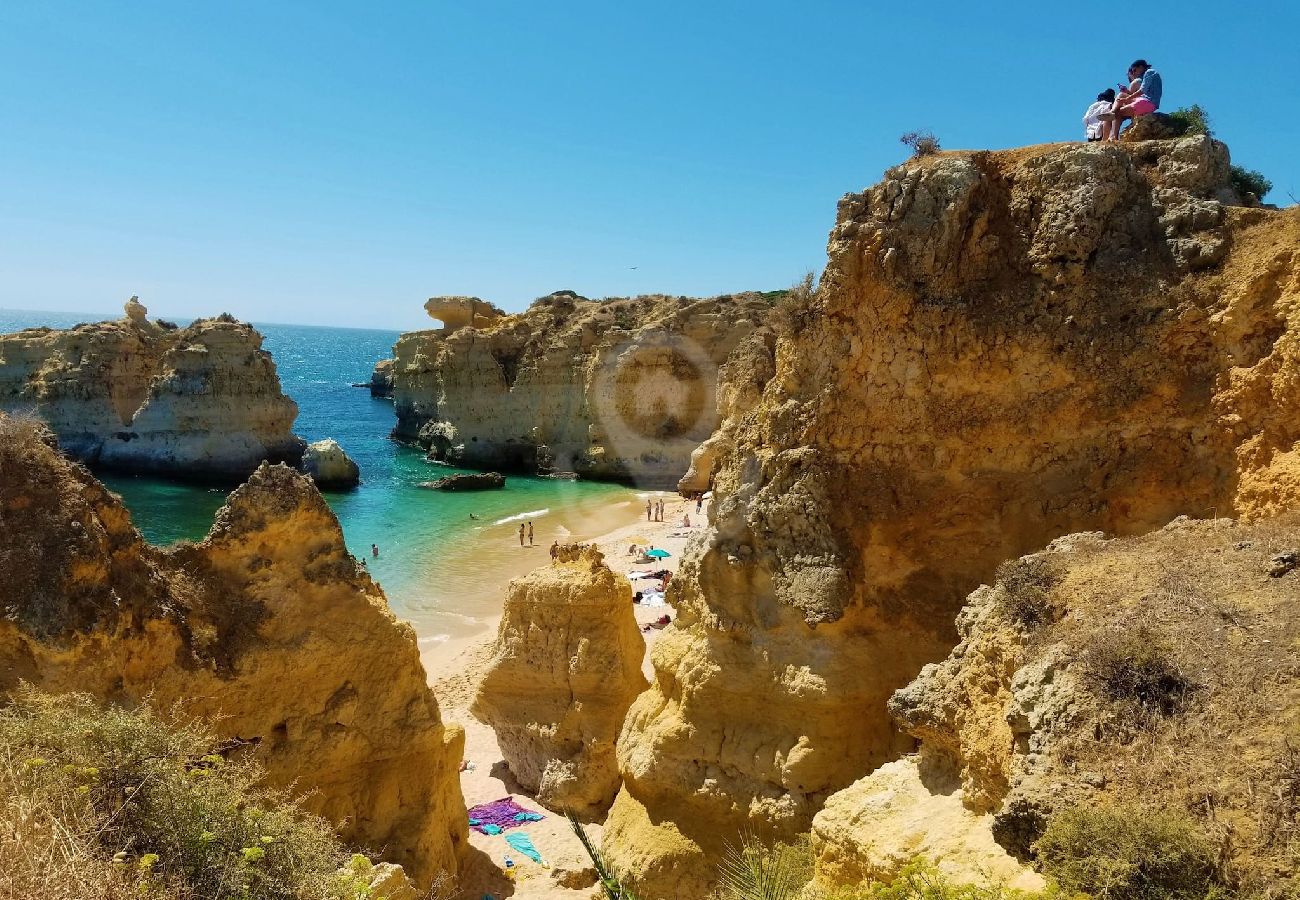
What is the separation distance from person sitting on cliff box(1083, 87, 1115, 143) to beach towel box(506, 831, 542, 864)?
12.3m

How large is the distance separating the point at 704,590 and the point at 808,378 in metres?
2.79

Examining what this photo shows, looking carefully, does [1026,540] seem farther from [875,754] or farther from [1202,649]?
[1202,649]

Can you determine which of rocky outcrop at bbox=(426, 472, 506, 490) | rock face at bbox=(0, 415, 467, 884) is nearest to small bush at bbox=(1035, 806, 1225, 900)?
rock face at bbox=(0, 415, 467, 884)

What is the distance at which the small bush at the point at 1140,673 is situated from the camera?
419 centimetres

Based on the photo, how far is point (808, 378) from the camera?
903cm

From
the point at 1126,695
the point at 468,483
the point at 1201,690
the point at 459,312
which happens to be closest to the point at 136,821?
the point at 1126,695

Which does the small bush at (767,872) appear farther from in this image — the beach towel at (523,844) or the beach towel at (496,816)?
the beach towel at (496,816)

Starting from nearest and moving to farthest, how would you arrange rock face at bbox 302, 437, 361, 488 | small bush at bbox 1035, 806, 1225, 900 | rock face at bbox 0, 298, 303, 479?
1. small bush at bbox 1035, 806, 1225, 900
2. rock face at bbox 0, 298, 303, 479
3. rock face at bbox 302, 437, 361, 488

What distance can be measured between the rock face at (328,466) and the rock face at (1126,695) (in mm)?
43456

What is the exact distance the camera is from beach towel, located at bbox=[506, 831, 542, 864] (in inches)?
439

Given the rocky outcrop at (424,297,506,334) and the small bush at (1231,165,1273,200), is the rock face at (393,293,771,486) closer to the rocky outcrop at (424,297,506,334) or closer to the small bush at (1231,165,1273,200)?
the rocky outcrop at (424,297,506,334)

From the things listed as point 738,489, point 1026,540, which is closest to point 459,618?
point 738,489

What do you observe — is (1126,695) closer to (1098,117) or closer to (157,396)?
(1098,117)

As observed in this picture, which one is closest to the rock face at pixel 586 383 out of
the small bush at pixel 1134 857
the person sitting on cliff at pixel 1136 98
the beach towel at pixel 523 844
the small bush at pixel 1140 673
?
the person sitting on cliff at pixel 1136 98
